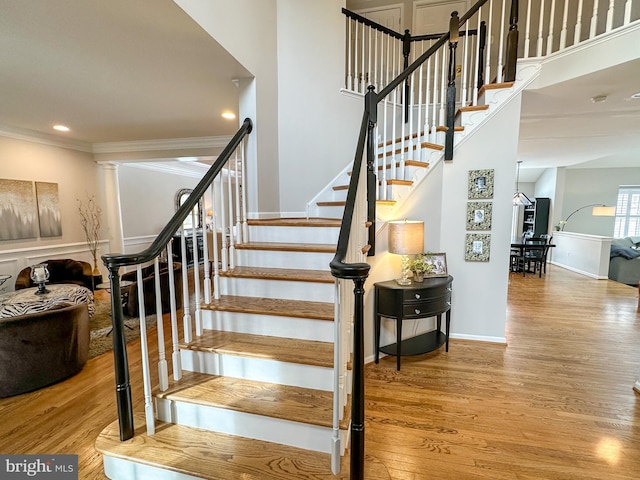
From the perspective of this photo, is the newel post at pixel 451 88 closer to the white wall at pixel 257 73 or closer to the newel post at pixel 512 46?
the newel post at pixel 512 46

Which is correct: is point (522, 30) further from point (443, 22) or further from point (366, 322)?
point (366, 322)

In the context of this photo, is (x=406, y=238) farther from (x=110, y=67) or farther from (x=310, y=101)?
(x=110, y=67)

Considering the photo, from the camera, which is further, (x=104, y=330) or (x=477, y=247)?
(x=104, y=330)

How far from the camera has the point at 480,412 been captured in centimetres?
209

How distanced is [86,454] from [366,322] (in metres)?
2.18

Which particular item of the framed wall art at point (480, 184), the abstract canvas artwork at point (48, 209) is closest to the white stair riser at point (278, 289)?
the framed wall art at point (480, 184)

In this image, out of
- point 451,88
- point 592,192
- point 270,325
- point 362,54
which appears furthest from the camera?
point 592,192

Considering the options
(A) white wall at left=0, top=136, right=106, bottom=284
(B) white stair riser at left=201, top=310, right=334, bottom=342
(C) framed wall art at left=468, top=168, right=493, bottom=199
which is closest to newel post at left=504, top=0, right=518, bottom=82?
(C) framed wall art at left=468, top=168, right=493, bottom=199

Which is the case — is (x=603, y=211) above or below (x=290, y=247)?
above

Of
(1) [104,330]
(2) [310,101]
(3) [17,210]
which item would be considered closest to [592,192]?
(2) [310,101]

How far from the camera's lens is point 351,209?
161 centimetres

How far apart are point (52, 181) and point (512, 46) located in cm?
661

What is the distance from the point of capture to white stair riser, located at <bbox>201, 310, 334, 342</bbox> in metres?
1.91

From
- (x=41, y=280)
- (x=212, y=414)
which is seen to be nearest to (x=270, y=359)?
(x=212, y=414)
